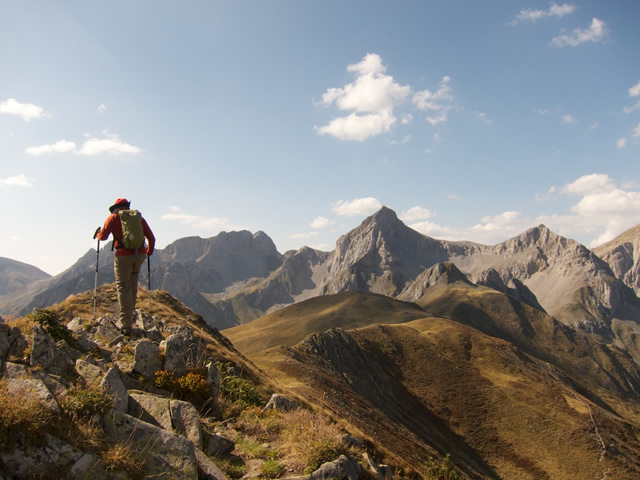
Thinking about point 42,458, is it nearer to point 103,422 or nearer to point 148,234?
point 103,422

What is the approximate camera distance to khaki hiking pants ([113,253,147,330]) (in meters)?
16.0

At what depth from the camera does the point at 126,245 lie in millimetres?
15625

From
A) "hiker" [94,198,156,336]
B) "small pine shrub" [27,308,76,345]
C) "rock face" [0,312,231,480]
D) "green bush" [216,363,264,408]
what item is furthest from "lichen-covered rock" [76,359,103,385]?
"hiker" [94,198,156,336]

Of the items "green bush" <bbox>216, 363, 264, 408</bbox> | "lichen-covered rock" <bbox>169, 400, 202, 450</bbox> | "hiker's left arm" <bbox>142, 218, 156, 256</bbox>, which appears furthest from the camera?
"hiker's left arm" <bbox>142, 218, 156, 256</bbox>

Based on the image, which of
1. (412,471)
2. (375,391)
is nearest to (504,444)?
(375,391)

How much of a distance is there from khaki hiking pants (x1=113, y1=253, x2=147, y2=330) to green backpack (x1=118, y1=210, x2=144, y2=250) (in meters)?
0.58

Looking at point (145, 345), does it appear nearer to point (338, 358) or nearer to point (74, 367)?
point (74, 367)

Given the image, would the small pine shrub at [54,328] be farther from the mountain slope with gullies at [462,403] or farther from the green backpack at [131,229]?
the mountain slope with gullies at [462,403]

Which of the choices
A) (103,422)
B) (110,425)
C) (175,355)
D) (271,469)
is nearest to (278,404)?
(175,355)

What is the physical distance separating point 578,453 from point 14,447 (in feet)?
294

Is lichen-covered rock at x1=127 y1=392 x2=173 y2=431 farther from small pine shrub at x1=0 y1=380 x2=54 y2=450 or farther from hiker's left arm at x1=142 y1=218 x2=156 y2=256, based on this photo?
hiker's left arm at x1=142 y1=218 x2=156 y2=256

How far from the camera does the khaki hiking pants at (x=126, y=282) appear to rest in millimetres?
15961

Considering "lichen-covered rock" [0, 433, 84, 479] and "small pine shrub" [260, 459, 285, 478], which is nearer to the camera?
"lichen-covered rock" [0, 433, 84, 479]

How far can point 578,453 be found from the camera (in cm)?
7031
